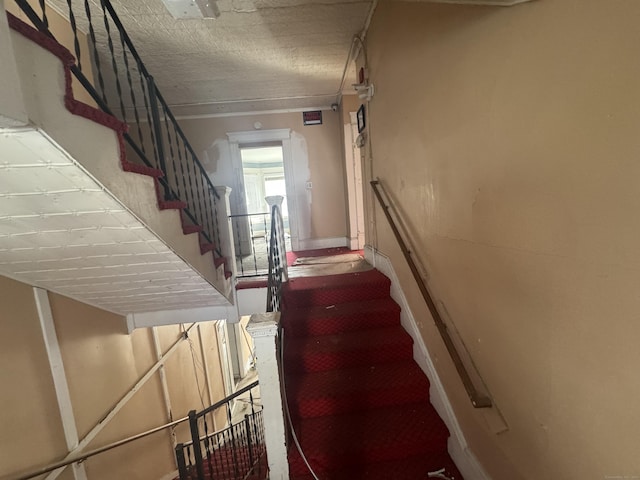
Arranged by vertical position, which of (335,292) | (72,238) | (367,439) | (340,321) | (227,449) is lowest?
(227,449)

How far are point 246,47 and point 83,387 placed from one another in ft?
11.6

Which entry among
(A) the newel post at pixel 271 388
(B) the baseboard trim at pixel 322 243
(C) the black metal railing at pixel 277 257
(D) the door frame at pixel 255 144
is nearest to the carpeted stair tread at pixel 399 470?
(A) the newel post at pixel 271 388

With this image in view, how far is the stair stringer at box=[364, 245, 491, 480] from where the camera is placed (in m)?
1.59

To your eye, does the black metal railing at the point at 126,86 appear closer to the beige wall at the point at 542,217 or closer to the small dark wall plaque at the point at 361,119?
the beige wall at the point at 542,217

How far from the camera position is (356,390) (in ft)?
6.61

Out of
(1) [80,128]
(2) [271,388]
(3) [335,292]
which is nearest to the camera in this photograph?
(1) [80,128]

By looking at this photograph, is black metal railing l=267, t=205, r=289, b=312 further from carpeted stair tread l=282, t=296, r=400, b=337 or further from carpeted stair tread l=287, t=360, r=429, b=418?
carpeted stair tread l=287, t=360, r=429, b=418

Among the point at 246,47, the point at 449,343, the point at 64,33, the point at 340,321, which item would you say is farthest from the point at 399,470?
A: the point at 64,33

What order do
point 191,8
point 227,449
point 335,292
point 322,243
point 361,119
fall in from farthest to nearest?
point 322,243 → point 227,449 → point 361,119 → point 335,292 → point 191,8

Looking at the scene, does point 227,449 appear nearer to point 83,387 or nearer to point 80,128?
point 83,387

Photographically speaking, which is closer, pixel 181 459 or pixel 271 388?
pixel 271 388

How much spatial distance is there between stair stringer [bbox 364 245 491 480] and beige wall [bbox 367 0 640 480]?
0.30 feet

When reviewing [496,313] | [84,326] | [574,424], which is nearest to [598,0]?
[496,313]

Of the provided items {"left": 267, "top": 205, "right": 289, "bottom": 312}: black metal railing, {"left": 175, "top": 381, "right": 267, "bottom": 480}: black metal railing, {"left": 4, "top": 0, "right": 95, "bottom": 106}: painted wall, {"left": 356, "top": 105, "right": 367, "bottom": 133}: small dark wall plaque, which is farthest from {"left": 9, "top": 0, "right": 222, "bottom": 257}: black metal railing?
{"left": 356, "top": 105, "right": 367, "bottom": 133}: small dark wall plaque
